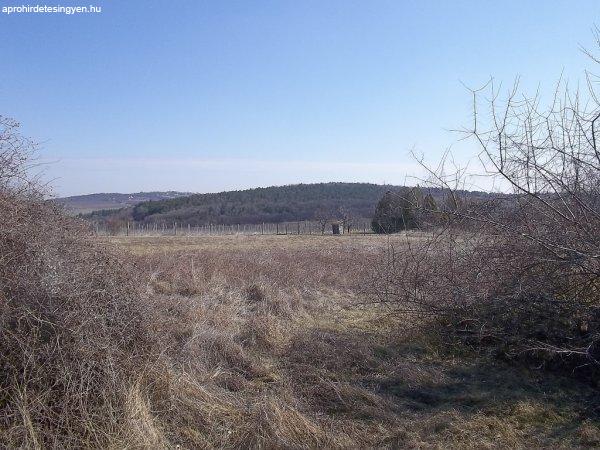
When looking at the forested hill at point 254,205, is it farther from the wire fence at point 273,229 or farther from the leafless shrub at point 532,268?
the leafless shrub at point 532,268

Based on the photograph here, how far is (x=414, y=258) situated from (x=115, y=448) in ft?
16.5

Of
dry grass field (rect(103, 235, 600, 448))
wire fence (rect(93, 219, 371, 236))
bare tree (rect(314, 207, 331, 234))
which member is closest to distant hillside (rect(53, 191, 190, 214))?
dry grass field (rect(103, 235, 600, 448))

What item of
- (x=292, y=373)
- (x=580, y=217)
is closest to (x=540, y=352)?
(x=580, y=217)

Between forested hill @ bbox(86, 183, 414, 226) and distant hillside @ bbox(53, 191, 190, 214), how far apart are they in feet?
10.9

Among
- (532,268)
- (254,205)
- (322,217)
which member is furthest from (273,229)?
(532,268)

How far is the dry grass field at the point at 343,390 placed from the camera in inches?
176

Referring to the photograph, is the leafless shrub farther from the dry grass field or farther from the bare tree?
the bare tree

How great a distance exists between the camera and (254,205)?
301 ft

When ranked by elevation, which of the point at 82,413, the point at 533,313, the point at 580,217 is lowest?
the point at 82,413

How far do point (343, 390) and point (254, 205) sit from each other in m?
87.1

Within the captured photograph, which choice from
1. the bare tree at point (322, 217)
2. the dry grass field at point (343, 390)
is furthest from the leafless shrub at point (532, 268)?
the bare tree at point (322, 217)

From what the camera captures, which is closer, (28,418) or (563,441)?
(28,418)

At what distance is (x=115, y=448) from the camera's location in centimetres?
399

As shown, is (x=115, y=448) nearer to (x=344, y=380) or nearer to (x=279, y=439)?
(x=279, y=439)
